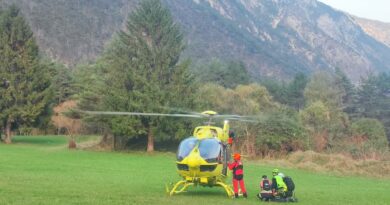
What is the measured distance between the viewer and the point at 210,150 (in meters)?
17.8

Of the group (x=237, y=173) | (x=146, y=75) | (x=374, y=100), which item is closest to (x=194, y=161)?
(x=237, y=173)

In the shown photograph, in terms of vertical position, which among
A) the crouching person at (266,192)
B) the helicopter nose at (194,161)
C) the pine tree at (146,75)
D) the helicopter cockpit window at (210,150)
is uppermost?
the pine tree at (146,75)

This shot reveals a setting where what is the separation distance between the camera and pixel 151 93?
147ft

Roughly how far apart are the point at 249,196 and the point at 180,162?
3.29 metres

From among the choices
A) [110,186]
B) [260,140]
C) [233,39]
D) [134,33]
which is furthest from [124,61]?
[233,39]

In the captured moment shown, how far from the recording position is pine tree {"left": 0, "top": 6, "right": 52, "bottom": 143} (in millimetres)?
51656

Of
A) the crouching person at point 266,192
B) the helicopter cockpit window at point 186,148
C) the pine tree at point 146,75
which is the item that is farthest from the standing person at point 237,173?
the pine tree at point 146,75

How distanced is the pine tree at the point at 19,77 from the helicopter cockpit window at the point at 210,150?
122 ft

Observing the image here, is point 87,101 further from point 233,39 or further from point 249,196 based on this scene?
point 233,39

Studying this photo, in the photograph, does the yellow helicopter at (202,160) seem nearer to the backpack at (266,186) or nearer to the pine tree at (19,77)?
the backpack at (266,186)

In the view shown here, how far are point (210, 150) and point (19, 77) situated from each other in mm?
39094

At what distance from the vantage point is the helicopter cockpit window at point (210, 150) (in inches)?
693

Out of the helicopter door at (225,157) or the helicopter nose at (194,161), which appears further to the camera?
the helicopter door at (225,157)

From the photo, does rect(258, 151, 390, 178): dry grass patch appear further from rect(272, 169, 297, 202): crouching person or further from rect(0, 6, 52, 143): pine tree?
rect(0, 6, 52, 143): pine tree
